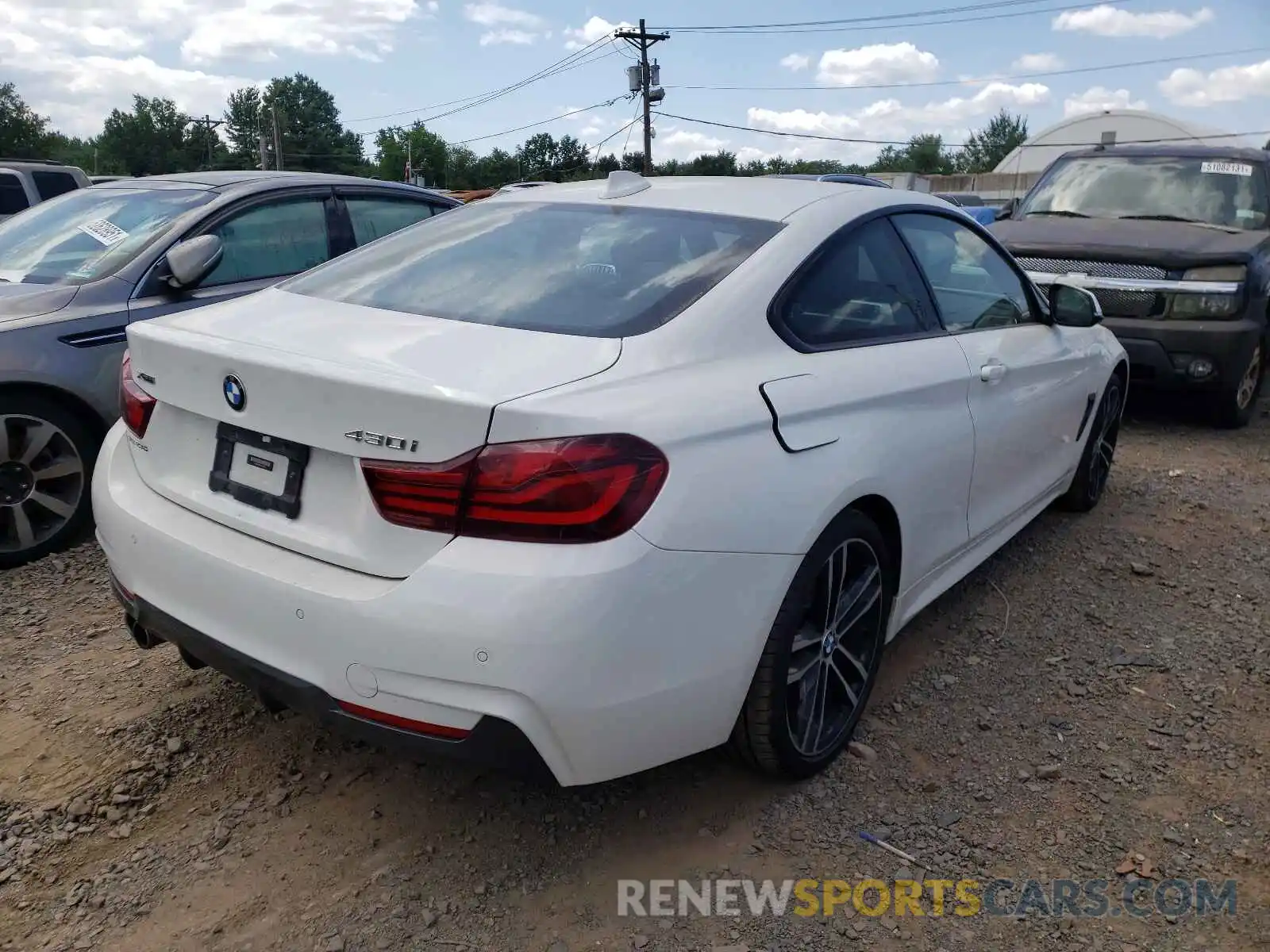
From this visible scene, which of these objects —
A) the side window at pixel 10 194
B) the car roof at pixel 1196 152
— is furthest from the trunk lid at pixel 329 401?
the side window at pixel 10 194

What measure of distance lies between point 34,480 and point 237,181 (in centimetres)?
182

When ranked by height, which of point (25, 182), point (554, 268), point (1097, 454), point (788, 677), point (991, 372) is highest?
point (25, 182)

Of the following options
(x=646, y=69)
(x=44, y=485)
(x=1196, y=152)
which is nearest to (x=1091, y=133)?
(x=646, y=69)

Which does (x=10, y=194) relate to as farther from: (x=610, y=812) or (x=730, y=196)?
(x=610, y=812)

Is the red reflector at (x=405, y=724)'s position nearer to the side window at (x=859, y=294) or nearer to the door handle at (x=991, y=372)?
the side window at (x=859, y=294)

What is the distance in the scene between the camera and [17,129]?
6700 cm

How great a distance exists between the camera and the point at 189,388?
236 cm

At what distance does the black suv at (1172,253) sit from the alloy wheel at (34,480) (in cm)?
576

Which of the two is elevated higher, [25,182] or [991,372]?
[25,182]

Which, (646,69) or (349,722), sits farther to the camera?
(646,69)

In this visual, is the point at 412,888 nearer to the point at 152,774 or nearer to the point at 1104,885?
the point at 152,774

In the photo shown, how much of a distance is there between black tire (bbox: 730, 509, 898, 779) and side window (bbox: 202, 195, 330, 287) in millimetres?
3247

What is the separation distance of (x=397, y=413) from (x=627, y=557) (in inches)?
21.3

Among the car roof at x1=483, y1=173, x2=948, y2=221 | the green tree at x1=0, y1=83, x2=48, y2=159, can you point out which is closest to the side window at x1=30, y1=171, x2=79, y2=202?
the car roof at x1=483, y1=173, x2=948, y2=221
